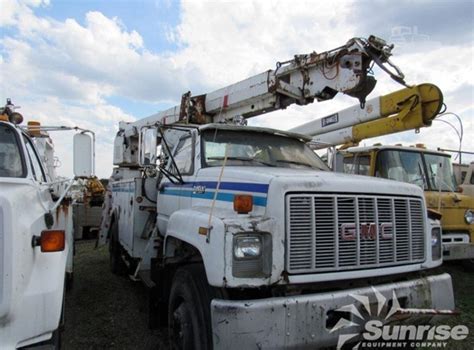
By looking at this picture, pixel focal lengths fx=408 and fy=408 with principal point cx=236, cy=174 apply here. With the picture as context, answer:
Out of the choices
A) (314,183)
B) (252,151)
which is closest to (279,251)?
(314,183)

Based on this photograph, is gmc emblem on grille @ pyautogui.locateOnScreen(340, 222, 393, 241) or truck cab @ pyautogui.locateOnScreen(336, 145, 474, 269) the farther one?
truck cab @ pyautogui.locateOnScreen(336, 145, 474, 269)

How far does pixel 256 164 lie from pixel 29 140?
2410mm

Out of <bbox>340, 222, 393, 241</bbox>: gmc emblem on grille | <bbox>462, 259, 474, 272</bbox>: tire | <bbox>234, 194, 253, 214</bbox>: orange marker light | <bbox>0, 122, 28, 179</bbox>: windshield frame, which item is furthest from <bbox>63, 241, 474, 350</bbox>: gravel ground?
<bbox>234, 194, 253, 214</bbox>: orange marker light

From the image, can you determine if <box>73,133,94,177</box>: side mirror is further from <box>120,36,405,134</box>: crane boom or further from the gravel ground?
<box>120,36,405,134</box>: crane boom

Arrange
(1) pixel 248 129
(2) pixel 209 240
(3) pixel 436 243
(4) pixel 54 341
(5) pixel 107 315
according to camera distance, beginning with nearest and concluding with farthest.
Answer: (4) pixel 54 341 < (2) pixel 209 240 < (3) pixel 436 243 < (1) pixel 248 129 < (5) pixel 107 315

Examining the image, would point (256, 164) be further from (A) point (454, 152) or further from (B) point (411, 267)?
(A) point (454, 152)

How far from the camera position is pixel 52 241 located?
2740 mm

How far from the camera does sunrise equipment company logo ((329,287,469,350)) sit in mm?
3029

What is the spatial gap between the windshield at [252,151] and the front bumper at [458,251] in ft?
9.67

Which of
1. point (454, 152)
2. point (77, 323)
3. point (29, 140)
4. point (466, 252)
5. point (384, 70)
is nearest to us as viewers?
point (29, 140)

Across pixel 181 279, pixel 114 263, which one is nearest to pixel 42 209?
pixel 181 279

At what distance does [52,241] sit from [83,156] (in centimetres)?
97

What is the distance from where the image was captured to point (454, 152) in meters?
8.27

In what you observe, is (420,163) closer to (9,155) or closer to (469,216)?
(469,216)
